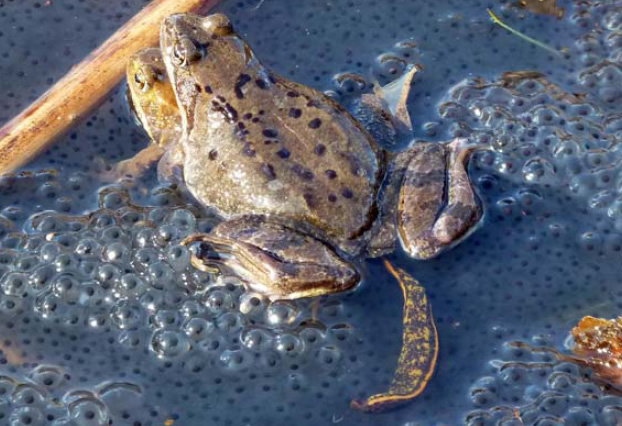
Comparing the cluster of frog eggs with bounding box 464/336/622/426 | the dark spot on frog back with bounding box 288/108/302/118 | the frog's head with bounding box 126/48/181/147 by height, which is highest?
the frog's head with bounding box 126/48/181/147

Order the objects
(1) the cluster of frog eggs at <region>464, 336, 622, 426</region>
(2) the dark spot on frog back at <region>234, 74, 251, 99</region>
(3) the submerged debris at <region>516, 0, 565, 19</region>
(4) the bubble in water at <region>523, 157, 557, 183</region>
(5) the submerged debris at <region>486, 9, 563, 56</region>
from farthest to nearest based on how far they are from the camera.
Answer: (3) the submerged debris at <region>516, 0, 565, 19</region>
(5) the submerged debris at <region>486, 9, 563, 56</region>
(4) the bubble in water at <region>523, 157, 557, 183</region>
(2) the dark spot on frog back at <region>234, 74, 251, 99</region>
(1) the cluster of frog eggs at <region>464, 336, 622, 426</region>

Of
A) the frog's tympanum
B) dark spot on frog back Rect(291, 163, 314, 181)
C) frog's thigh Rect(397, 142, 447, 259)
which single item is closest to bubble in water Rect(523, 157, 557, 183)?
the frog's tympanum

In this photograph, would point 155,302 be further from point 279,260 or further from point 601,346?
point 601,346

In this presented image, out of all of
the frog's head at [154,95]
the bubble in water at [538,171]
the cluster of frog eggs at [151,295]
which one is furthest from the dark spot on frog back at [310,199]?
the bubble in water at [538,171]

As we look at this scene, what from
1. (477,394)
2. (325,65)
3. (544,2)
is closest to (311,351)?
(477,394)

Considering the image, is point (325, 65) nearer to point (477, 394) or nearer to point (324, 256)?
point (324, 256)

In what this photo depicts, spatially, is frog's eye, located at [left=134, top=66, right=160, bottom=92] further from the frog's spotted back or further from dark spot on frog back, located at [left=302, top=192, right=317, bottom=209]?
dark spot on frog back, located at [left=302, top=192, right=317, bottom=209]

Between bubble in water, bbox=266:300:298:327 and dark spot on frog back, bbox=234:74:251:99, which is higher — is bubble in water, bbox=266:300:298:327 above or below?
below

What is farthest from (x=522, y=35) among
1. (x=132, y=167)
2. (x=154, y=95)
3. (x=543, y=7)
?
(x=132, y=167)
